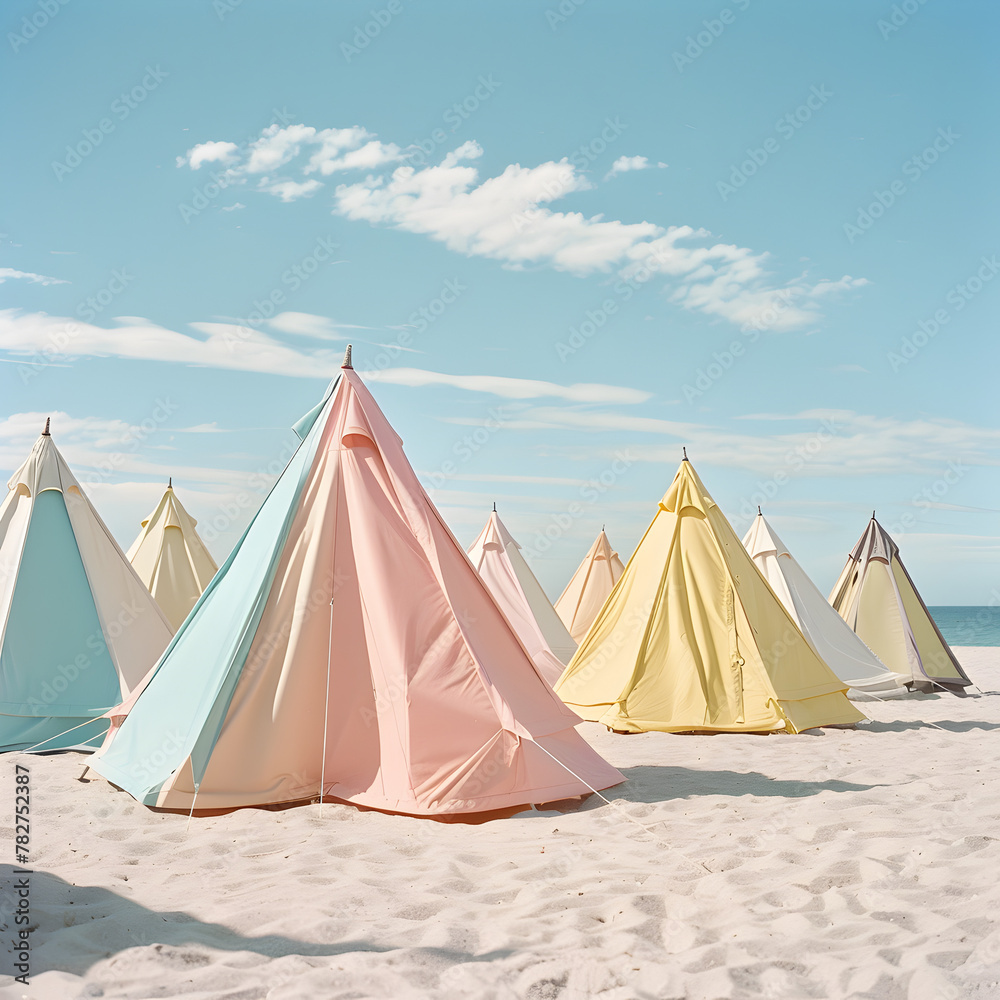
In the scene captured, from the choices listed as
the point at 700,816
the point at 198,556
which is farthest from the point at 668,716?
the point at 198,556

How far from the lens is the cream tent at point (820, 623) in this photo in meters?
11.8

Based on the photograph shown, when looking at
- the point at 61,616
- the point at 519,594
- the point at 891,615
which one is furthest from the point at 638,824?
the point at 519,594

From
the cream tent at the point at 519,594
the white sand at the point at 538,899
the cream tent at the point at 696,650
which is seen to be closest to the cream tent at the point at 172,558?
the cream tent at the point at 519,594

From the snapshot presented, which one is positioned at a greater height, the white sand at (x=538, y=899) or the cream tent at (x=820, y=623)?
the cream tent at (x=820, y=623)

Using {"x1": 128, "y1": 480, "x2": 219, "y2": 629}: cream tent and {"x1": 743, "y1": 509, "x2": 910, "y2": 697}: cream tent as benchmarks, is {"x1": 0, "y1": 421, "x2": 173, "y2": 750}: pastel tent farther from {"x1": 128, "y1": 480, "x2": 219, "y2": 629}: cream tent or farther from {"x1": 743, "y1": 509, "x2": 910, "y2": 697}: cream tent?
{"x1": 743, "y1": 509, "x2": 910, "y2": 697}: cream tent

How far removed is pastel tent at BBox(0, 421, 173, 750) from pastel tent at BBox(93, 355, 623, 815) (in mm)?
2146

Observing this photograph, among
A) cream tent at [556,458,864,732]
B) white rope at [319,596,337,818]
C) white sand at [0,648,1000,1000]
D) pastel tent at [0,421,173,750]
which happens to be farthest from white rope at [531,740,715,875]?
pastel tent at [0,421,173,750]

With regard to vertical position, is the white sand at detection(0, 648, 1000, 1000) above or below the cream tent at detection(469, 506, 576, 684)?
below

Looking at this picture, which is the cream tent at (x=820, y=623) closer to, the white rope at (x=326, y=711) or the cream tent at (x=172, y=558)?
the white rope at (x=326, y=711)

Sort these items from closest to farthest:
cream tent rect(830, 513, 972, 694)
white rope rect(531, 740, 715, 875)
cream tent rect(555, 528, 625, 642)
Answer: white rope rect(531, 740, 715, 875)
cream tent rect(830, 513, 972, 694)
cream tent rect(555, 528, 625, 642)

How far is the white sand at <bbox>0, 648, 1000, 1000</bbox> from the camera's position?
9.24 feet

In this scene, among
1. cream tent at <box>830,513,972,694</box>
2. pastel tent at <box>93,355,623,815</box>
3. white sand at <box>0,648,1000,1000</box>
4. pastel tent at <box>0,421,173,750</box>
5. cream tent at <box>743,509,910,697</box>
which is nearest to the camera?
white sand at <box>0,648,1000,1000</box>

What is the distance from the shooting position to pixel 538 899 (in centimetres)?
355

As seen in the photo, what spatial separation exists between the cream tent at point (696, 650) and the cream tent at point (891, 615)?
4.64 meters
